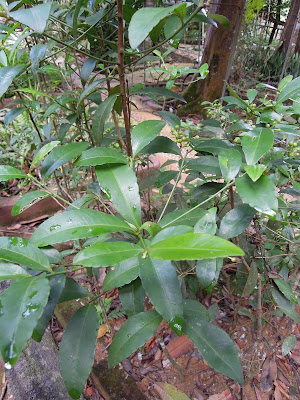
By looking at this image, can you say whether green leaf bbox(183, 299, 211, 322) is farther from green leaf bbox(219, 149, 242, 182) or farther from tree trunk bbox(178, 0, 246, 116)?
tree trunk bbox(178, 0, 246, 116)

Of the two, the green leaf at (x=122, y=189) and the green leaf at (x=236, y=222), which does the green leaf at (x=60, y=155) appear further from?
the green leaf at (x=236, y=222)

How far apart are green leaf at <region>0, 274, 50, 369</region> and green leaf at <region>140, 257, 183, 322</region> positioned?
6.6 inches

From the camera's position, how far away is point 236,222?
2.10 feet

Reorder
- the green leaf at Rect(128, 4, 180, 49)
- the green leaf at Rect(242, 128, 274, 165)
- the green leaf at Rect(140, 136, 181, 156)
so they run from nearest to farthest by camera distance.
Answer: the green leaf at Rect(128, 4, 180, 49) → the green leaf at Rect(242, 128, 274, 165) → the green leaf at Rect(140, 136, 181, 156)

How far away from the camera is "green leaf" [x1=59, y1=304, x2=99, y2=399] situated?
531mm

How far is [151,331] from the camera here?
643 mm

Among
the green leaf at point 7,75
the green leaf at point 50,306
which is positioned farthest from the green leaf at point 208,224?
the green leaf at point 7,75

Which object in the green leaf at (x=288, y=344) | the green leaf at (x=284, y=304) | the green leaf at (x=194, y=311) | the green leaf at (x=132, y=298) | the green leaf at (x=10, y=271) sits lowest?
the green leaf at (x=288, y=344)

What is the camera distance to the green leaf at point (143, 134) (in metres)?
0.69

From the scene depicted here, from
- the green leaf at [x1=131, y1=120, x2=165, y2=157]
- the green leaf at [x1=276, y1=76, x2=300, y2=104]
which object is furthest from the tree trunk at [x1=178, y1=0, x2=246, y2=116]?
the green leaf at [x1=131, y1=120, x2=165, y2=157]

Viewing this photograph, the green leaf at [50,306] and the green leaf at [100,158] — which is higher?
the green leaf at [100,158]

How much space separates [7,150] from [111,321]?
5.50 feet

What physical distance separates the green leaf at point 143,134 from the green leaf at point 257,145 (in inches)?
8.9

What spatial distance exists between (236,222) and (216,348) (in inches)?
11.3
